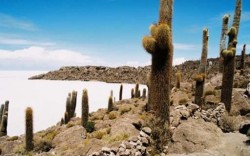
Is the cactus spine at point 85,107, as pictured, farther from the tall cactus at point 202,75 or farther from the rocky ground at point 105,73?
the rocky ground at point 105,73

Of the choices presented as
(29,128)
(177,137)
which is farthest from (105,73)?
(177,137)

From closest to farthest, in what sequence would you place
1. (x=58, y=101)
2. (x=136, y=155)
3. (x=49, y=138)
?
1. (x=136, y=155)
2. (x=49, y=138)
3. (x=58, y=101)

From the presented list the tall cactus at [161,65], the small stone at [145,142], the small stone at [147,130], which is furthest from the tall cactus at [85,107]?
the small stone at [145,142]

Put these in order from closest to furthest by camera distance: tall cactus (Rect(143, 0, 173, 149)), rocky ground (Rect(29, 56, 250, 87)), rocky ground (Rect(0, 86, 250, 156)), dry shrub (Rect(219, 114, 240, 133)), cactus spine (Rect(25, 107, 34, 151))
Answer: rocky ground (Rect(0, 86, 250, 156)), tall cactus (Rect(143, 0, 173, 149)), dry shrub (Rect(219, 114, 240, 133)), cactus spine (Rect(25, 107, 34, 151)), rocky ground (Rect(29, 56, 250, 87))

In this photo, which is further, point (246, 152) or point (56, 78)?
point (56, 78)

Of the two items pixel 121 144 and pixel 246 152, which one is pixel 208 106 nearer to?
pixel 246 152

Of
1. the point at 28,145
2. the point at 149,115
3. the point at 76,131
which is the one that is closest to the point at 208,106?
the point at 149,115

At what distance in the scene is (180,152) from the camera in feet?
39.8

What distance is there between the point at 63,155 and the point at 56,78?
6843 cm

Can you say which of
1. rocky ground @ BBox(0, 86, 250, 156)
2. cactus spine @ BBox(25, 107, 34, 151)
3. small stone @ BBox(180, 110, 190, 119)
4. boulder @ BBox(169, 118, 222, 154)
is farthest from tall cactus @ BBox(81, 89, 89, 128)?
boulder @ BBox(169, 118, 222, 154)

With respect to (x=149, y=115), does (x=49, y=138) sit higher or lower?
lower

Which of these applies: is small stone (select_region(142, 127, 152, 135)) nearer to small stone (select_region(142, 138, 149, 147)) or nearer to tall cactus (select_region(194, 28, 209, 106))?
small stone (select_region(142, 138, 149, 147))

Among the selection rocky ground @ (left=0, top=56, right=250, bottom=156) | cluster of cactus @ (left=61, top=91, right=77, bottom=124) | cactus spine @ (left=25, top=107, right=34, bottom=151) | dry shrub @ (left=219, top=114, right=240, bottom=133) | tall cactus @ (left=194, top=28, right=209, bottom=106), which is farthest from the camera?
cluster of cactus @ (left=61, top=91, right=77, bottom=124)

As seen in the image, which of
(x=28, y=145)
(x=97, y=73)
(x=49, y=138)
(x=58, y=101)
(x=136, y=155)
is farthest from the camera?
(x=97, y=73)
